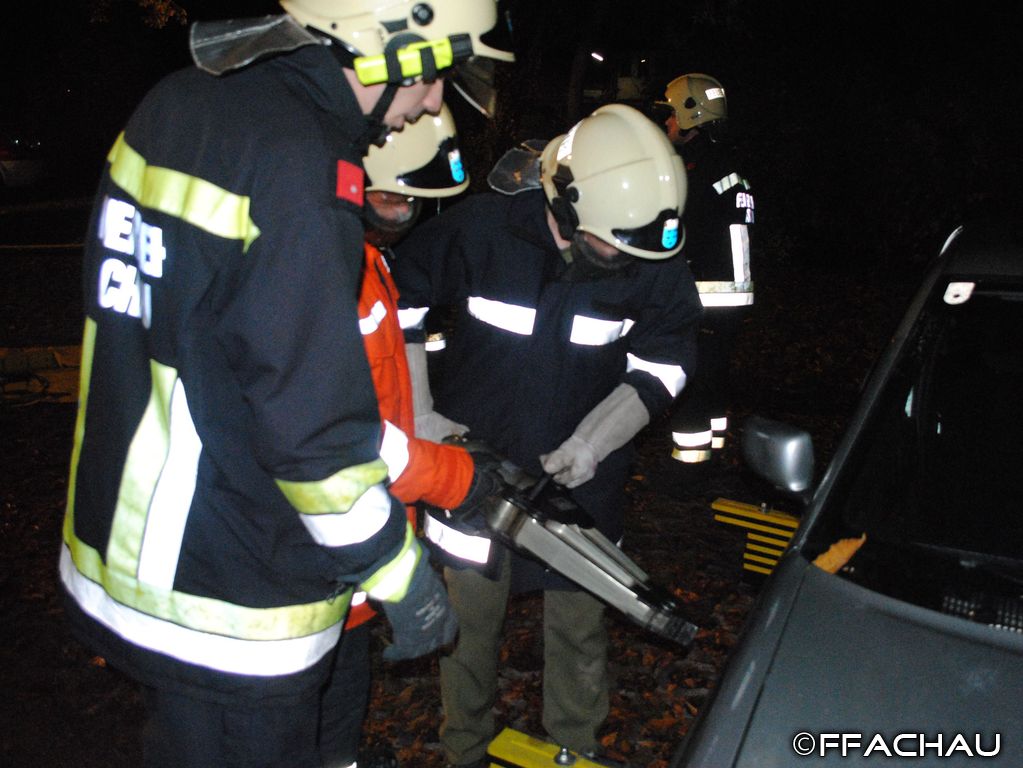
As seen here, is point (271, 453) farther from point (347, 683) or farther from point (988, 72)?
point (988, 72)

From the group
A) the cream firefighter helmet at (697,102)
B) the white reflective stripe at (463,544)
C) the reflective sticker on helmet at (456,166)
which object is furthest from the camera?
the cream firefighter helmet at (697,102)

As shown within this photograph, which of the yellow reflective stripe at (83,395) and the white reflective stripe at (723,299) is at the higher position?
the yellow reflective stripe at (83,395)

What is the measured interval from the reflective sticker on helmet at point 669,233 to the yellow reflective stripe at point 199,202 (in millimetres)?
1471

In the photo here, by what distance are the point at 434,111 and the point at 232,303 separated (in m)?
0.68

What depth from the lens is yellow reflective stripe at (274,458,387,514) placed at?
5.64 ft

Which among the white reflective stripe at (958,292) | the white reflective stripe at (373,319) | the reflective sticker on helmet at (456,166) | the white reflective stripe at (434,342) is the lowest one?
the white reflective stripe at (434,342)

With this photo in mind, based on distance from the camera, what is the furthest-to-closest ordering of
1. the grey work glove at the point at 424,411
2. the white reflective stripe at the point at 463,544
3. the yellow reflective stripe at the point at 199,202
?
the grey work glove at the point at 424,411
the white reflective stripe at the point at 463,544
the yellow reflective stripe at the point at 199,202

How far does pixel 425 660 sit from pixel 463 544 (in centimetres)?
132

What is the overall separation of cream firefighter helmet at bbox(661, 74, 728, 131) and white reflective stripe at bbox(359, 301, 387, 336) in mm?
3806

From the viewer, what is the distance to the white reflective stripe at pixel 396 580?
6.21 ft

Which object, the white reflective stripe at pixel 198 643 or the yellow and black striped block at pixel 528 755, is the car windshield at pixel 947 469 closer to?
the yellow and black striped block at pixel 528 755

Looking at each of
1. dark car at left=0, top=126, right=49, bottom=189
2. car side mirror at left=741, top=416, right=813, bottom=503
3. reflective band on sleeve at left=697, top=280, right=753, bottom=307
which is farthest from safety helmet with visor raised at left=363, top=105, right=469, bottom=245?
dark car at left=0, top=126, right=49, bottom=189

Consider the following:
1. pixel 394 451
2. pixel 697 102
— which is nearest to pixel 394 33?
pixel 394 451

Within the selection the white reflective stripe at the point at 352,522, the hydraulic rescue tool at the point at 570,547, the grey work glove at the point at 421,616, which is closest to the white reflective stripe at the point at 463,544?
the hydraulic rescue tool at the point at 570,547
